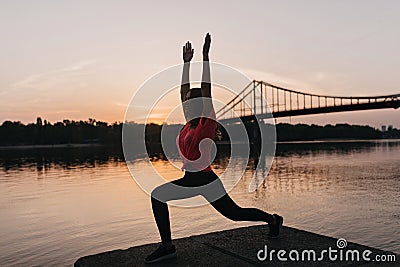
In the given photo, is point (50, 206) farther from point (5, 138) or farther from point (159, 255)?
point (5, 138)

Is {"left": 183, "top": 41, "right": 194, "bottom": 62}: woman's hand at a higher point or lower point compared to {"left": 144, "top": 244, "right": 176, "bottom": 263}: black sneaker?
higher

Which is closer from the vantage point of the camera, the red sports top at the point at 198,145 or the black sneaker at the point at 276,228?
the red sports top at the point at 198,145

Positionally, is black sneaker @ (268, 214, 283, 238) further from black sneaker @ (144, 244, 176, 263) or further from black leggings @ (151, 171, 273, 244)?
black sneaker @ (144, 244, 176, 263)

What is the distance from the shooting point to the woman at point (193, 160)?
3846 mm

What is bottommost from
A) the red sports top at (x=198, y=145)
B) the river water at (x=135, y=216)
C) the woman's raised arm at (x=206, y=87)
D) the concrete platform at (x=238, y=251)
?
the river water at (x=135, y=216)

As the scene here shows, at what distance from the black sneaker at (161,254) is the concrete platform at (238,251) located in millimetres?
51

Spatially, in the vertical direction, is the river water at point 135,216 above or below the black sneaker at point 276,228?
below

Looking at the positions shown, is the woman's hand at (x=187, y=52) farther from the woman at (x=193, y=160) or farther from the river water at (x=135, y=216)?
the river water at (x=135, y=216)

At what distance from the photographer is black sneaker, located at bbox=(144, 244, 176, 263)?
→ 13.3ft

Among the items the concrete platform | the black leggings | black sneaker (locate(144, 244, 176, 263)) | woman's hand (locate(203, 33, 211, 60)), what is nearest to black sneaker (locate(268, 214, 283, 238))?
the concrete platform

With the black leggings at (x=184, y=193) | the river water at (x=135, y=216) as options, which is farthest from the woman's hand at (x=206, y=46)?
the river water at (x=135, y=216)

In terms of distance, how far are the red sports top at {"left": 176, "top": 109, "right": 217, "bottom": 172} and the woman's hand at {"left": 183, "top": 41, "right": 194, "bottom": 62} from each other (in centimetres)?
62

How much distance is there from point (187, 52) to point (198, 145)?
3.14ft

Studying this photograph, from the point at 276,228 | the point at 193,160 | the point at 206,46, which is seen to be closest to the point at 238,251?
the point at 276,228
